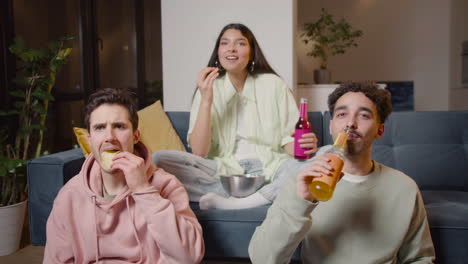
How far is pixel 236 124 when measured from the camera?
2.31 metres

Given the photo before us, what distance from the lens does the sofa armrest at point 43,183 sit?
2.02 m

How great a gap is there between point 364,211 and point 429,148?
123 centimetres

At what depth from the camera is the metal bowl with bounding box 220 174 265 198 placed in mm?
1970

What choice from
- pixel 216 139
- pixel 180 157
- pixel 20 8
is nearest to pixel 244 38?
pixel 216 139

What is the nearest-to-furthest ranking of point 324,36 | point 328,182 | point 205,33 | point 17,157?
1. point 328,182
2. point 17,157
3. point 205,33
4. point 324,36

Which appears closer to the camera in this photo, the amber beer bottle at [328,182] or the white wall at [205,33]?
the amber beer bottle at [328,182]

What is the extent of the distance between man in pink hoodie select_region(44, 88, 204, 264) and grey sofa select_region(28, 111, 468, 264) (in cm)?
48

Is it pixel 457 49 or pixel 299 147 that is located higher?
pixel 457 49

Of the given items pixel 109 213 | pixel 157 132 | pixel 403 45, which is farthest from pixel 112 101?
pixel 403 45

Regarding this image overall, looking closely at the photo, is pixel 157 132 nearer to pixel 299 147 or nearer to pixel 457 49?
pixel 299 147

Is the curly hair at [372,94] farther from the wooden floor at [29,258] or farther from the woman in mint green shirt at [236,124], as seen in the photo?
the wooden floor at [29,258]

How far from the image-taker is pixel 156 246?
1.39m

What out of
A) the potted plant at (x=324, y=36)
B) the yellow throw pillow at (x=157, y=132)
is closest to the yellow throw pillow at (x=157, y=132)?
the yellow throw pillow at (x=157, y=132)

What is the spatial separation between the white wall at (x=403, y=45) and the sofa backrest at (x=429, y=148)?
3.88 metres
